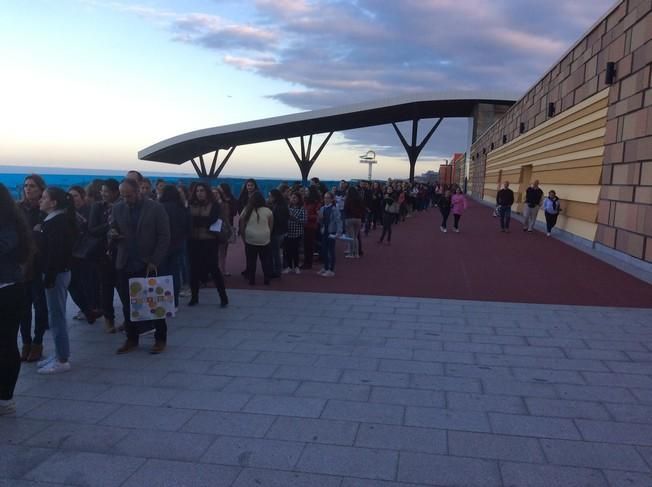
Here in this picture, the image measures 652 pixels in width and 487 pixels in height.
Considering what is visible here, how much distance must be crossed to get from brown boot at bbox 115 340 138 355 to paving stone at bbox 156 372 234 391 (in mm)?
849

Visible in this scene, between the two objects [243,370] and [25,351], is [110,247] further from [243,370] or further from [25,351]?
[243,370]

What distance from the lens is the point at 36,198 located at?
206 inches

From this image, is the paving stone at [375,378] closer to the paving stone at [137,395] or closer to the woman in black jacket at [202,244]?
the paving stone at [137,395]

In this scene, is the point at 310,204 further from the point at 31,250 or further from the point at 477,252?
the point at 31,250

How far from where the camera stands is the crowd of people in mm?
3918

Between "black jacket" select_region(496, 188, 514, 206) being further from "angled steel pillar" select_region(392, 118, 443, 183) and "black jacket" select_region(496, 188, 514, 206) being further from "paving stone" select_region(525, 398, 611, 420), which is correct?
"angled steel pillar" select_region(392, 118, 443, 183)

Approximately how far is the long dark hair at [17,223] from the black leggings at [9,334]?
24 centimetres

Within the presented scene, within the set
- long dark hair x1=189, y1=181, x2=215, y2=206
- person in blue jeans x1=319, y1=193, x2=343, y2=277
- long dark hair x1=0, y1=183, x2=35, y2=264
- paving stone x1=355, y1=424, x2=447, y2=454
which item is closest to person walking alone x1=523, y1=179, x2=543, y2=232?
person in blue jeans x1=319, y1=193, x2=343, y2=277

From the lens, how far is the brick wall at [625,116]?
9.80m

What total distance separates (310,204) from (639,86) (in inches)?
258

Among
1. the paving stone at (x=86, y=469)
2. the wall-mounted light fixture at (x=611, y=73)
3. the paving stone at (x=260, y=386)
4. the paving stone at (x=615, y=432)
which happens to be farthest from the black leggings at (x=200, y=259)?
the wall-mounted light fixture at (x=611, y=73)

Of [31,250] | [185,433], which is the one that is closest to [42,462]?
[185,433]

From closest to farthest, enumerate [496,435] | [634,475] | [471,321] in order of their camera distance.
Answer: [634,475] < [496,435] < [471,321]

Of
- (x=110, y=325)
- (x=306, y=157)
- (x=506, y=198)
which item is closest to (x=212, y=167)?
(x=306, y=157)
